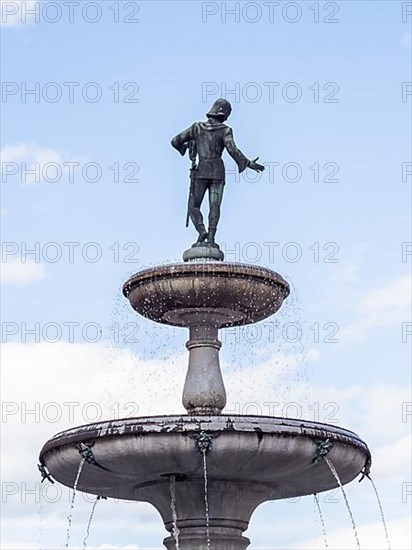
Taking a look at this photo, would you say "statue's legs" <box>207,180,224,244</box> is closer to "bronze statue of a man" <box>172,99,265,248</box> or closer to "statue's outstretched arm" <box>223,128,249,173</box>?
"bronze statue of a man" <box>172,99,265,248</box>

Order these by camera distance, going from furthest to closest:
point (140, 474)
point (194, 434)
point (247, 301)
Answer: point (247, 301), point (140, 474), point (194, 434)

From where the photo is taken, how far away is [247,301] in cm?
2323

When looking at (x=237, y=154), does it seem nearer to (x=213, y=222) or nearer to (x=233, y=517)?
(x=213, y=222)

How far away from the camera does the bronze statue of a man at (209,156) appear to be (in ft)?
80.9

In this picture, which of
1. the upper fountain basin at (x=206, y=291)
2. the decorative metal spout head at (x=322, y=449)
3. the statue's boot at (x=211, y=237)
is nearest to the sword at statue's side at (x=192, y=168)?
the statue's boot at (x=211, y=237)

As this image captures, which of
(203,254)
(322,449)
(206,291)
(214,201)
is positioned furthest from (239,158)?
(322,449)

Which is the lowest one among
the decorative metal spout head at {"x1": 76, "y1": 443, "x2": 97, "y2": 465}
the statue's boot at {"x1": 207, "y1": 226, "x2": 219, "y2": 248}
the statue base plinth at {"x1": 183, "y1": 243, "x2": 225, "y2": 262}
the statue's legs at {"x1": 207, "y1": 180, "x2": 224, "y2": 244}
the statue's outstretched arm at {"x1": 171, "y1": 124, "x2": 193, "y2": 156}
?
Answer: the decorative metal spout head at {"x1": 76, "y1": 443, "x2": 97, "y2": 465}

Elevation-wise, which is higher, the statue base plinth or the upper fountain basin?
the statue base plinth

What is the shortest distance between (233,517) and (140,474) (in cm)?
189

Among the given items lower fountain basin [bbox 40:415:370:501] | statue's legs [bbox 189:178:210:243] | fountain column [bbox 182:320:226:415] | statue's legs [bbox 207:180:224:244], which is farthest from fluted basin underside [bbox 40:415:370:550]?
statue's legs [bbox 189:178:210:243]

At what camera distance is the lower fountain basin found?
19969 millimetres

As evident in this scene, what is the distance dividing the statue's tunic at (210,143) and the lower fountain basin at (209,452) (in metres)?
6.21

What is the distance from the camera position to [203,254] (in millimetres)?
24172

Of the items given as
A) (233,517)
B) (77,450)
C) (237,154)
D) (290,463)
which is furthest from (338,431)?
(237,154)
